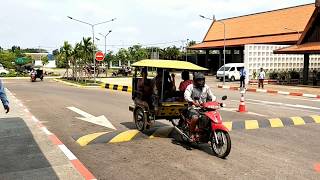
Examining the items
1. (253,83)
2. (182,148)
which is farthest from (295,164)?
(253,83)

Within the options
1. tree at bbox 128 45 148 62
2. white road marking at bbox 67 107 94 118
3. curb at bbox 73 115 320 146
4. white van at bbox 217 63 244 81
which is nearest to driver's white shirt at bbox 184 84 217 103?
curb at bbox 73 115 320 146

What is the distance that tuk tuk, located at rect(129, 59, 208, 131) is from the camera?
9688 mm

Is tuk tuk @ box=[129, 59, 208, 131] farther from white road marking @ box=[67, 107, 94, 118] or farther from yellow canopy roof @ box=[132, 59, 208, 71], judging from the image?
white road marking @ box=[67, 107, 94, 118]

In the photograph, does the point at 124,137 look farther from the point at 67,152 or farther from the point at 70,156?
the point at 70,156

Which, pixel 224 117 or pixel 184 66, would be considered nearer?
pixel 184 66

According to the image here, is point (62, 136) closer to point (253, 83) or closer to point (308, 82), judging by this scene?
point (253, 83)

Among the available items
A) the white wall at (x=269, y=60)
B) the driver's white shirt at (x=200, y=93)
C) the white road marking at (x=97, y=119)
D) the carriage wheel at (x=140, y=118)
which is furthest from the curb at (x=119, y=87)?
the driver's white shirt at (x=200, y=93)

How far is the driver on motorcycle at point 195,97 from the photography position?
8.32 meters

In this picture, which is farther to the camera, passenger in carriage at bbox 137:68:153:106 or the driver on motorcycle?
passenger in carriage at bbox 137:68:153:106

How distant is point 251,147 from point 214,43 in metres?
45.4

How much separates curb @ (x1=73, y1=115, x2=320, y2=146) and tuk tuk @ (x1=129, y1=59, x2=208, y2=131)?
377mm

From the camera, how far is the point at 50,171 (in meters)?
6.66

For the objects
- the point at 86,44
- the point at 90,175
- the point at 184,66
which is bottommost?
the point at 90,175

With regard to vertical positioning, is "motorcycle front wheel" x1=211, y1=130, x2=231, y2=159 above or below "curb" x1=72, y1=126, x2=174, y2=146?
above
